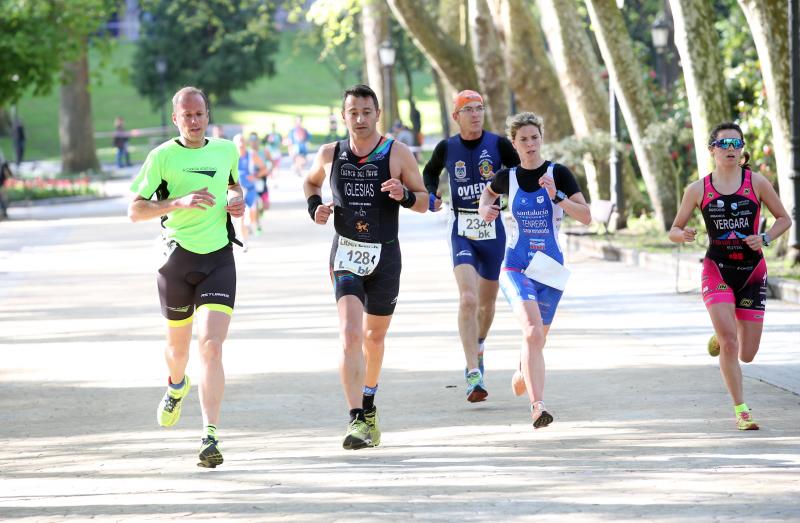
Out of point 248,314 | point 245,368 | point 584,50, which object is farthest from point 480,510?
point 584,50

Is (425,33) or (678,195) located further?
(425,33)

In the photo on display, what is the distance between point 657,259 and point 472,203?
10.1m

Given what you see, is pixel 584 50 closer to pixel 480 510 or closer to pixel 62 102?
pixel 480 510

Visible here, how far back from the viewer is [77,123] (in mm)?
54594

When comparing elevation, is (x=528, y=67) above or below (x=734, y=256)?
above

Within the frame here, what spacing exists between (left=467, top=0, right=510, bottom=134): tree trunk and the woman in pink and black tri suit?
21.4 m

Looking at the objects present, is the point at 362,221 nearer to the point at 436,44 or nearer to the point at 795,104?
the point at 795,104

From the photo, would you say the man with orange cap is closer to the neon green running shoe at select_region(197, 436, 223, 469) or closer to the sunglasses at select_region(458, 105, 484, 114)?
the sunglasses at select_region(458, 105, 484, 114)

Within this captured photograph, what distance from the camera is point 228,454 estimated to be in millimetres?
8641

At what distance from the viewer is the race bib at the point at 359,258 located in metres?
8.95

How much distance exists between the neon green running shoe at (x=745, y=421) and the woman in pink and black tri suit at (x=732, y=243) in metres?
0.14

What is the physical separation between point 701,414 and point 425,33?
75.7 ft

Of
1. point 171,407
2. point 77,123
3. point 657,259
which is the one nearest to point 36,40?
point 77,123

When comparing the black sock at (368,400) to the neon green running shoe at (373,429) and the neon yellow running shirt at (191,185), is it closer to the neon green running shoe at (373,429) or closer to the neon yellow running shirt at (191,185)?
the neon green running shoe at (373,429)
